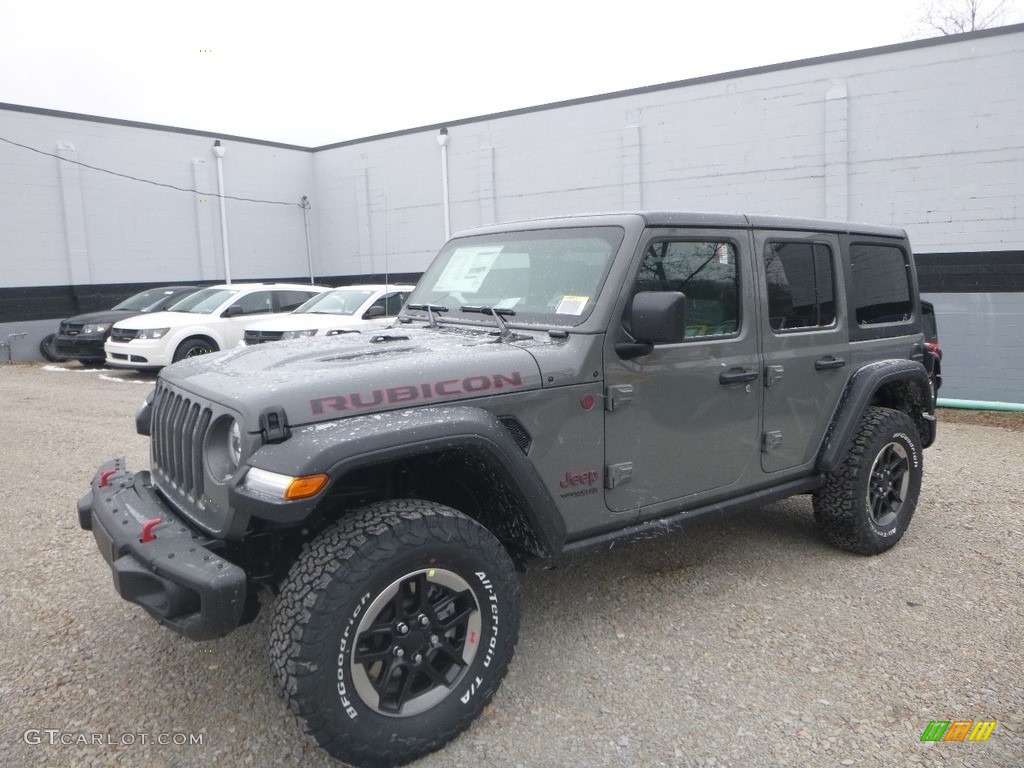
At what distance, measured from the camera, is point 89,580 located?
4098 millimetres

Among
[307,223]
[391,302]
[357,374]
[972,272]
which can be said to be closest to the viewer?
[357,374]

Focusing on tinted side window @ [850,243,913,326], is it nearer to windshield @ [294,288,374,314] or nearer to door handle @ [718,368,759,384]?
door handle @ [718,368,759,384]

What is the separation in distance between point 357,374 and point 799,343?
2.42 metres

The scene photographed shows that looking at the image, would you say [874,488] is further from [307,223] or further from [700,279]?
[307,223]

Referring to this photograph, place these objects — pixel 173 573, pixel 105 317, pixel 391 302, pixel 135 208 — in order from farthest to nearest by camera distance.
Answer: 1. pixel 135 208
2. pixel 105 317
3. pixel 391 302
4. pixel 173 573

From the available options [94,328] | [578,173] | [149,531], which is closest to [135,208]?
[94,328]

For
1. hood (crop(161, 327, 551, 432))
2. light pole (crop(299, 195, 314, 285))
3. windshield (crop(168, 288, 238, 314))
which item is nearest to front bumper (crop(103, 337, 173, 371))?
windshield (crop(168, 288, 238, 314))

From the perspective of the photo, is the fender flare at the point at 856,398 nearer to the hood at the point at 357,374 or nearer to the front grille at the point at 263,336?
the hood at the point at 357,374

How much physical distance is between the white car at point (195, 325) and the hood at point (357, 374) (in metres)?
8.96

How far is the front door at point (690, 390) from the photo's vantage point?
3252 millimetres

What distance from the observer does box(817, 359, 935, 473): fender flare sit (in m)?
4.16

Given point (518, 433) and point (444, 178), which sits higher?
point (444, 178)

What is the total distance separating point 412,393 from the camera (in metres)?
2.73

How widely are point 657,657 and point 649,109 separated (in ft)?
39.3
